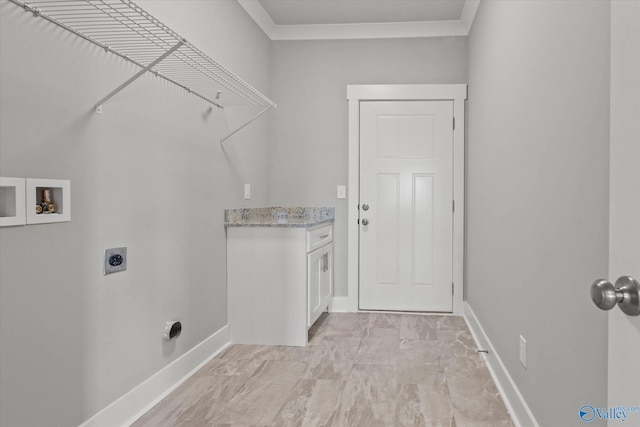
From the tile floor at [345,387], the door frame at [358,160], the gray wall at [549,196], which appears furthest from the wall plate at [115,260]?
the door frame at [358,160]

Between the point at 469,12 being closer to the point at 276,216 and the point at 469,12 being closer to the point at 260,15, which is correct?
the point at 260,15

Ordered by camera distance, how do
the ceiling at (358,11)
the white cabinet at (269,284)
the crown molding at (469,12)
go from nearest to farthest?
the white cabinet at (269,284) → the crown molding at (469,12) → the ceiling at (358,11)

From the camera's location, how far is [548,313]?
1.67m

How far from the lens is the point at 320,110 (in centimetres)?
409

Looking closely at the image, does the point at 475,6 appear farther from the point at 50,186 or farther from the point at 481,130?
the point at 50,186

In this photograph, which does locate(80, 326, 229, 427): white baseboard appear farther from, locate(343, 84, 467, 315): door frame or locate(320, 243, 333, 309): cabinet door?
locate(343, 84, 467, 315): door frame

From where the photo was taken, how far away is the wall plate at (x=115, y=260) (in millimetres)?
1879

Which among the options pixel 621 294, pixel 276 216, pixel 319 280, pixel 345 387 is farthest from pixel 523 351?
pixel 276 216

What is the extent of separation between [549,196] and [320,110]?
8.87 ft

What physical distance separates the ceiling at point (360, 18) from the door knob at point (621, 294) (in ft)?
10.1

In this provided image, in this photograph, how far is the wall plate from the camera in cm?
188

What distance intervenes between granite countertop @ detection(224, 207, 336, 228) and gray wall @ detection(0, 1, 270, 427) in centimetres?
25

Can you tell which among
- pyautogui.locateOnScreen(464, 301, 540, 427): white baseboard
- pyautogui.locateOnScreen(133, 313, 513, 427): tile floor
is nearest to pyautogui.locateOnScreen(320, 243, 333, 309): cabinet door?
pyautogui.locateOnScreen(133, 313, 513, 427): tile floor

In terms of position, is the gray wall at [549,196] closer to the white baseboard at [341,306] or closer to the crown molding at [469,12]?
the crown molding at [469,12]
